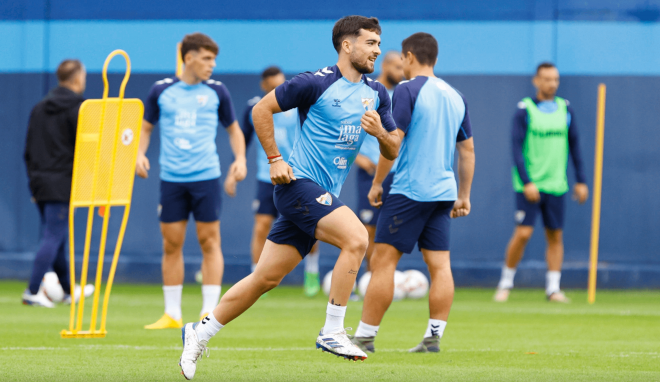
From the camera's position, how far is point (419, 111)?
20.3 feet

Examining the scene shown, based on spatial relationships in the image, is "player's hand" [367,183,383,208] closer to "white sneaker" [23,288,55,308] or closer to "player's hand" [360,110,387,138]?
"player's hand" [360,110,387,138]

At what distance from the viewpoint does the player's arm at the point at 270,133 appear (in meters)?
4.95

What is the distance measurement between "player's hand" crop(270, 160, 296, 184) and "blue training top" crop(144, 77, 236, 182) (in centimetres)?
276

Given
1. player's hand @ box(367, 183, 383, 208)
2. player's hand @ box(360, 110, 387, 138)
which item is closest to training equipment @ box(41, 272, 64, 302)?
player's hand @ box(367, 183, 383, 208)

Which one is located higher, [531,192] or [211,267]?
[531,192]

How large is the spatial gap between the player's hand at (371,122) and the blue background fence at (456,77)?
758cm

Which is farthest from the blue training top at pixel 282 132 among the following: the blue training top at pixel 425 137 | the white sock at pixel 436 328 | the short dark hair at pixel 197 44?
the white sock at pixel 436 328

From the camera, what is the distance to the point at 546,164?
410 inches

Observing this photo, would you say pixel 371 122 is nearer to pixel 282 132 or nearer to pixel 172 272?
pixel 172 272

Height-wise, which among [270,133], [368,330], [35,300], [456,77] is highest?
[456,77]

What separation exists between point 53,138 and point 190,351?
5.09 metres

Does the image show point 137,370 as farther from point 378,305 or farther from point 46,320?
point 46,320

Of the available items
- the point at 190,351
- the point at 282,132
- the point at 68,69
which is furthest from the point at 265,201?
the point at 190,351

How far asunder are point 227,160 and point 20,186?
2.87m
